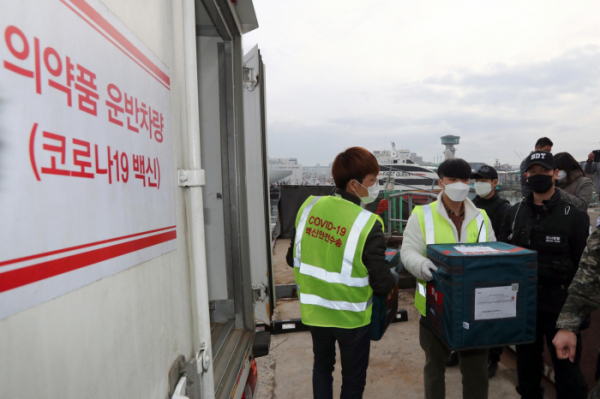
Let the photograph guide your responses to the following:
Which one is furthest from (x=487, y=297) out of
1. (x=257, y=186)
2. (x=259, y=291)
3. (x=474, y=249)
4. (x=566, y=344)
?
(x=257, y=186)

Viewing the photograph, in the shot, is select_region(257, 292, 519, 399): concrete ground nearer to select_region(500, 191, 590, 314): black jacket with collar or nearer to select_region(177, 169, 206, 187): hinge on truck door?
select_region(500, 191, 590, 314): black jacket with collar

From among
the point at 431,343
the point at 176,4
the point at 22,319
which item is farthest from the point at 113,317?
the point at 431,343

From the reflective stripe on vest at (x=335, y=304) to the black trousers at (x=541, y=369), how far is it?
1291 mm

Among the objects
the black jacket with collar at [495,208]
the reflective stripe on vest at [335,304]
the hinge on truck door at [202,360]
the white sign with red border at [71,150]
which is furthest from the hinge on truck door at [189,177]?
the black jacket with collar at [495,208]

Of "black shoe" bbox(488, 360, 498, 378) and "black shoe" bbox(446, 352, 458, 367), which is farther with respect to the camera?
"black shoe" bbox(446, 352, 458, 367)

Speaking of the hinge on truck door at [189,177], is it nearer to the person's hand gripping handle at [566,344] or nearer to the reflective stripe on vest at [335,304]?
the reflective stripe on vest at [335,304]

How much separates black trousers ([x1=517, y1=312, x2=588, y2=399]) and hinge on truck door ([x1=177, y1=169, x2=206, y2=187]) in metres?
2.52

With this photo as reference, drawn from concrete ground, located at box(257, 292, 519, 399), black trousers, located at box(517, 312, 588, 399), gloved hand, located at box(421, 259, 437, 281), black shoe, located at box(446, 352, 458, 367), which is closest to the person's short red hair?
gloved hand, located at box(421, 259, 437, 281)

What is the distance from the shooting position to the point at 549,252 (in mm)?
2400

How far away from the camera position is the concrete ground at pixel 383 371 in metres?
3.10

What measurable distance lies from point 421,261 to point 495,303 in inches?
18.1

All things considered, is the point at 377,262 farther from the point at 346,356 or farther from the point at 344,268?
the point at 346,356

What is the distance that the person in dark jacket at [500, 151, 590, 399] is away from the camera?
2.32m

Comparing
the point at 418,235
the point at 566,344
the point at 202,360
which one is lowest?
the point at 566,344
